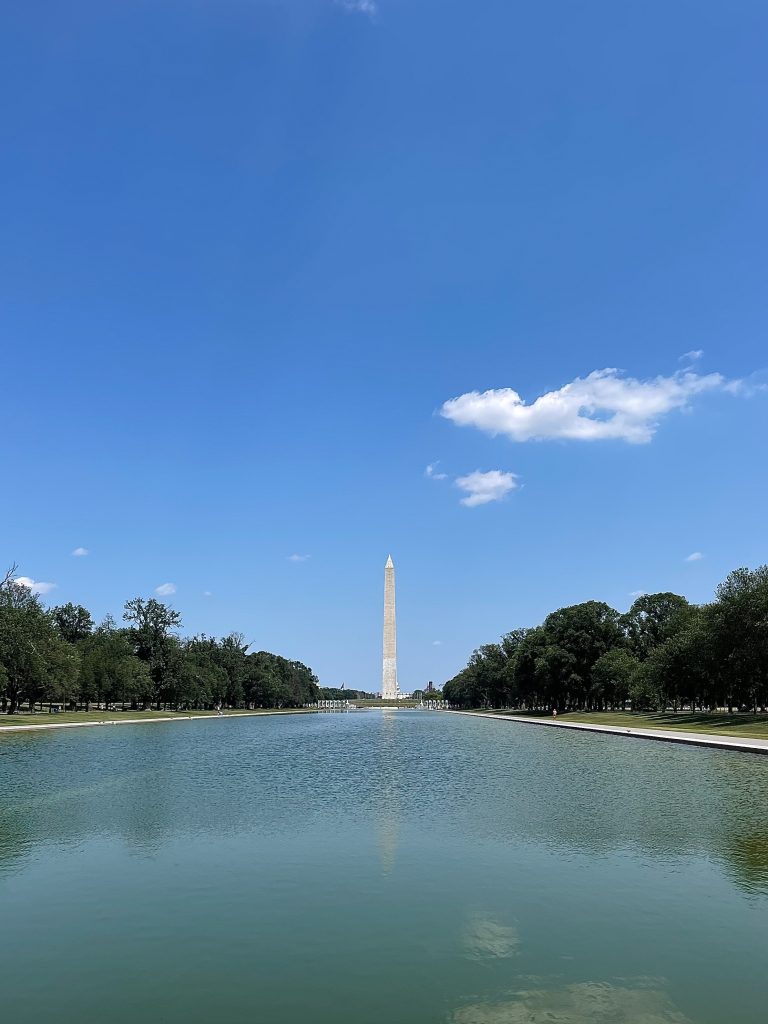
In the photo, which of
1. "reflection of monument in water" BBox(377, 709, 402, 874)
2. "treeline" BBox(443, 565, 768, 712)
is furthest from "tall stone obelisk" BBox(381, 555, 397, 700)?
"reflection of monument in water" BBox(377, 709, 402, 874)

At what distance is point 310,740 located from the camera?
5300cm

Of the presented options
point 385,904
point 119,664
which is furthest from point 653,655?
point 385,904

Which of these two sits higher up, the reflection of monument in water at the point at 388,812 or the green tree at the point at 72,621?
the green tree at the point at 72,621

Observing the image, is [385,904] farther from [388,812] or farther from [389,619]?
[389,619]

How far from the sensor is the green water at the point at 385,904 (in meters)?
8.16

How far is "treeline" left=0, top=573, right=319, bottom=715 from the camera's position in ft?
220

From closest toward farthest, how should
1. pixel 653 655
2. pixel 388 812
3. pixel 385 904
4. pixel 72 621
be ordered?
pixel 385 904
pixel 388 812
pixel 653 655
pixel 72 621

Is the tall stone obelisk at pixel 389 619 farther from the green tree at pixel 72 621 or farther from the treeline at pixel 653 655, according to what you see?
the green tree at pixel 72 621

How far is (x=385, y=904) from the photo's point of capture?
11.5m

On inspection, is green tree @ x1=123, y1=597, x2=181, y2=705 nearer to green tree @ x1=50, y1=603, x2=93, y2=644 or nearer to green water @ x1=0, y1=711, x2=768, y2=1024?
green tree @ x1=50, y1=603, x2=93, y2=644

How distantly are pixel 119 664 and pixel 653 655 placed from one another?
53.7 m

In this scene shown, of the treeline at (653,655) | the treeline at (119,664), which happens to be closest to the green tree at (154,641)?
the treeline at (119,664)

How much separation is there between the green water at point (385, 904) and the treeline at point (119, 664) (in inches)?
1802

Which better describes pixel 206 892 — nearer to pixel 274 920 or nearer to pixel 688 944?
pixel 274 920
